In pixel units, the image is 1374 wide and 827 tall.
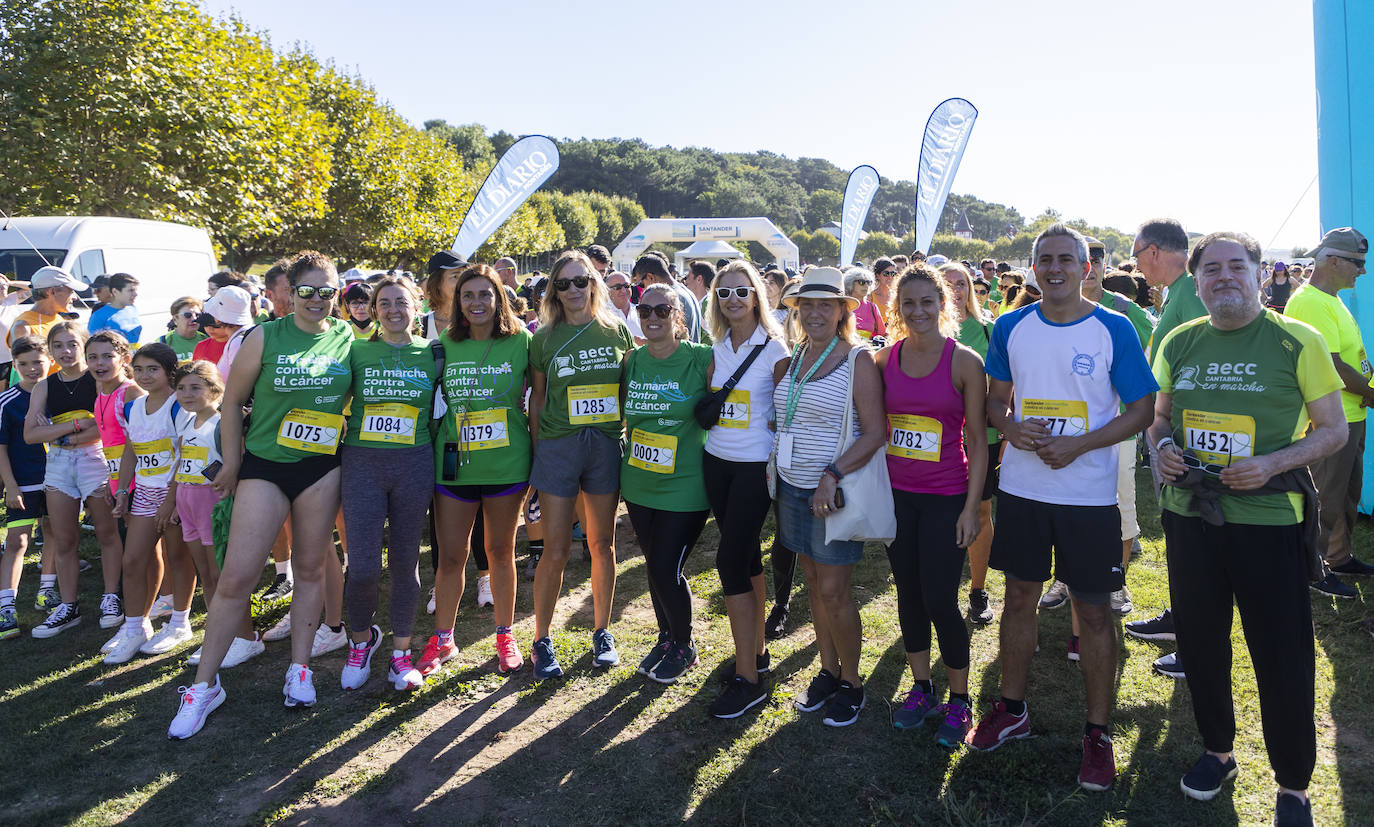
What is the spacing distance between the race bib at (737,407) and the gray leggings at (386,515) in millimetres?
1477

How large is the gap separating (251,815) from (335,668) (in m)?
1.27

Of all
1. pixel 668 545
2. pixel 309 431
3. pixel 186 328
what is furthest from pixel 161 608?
pixel 668 545

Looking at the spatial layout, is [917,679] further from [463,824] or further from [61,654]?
[61,654]

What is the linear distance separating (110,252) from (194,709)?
9.43 m

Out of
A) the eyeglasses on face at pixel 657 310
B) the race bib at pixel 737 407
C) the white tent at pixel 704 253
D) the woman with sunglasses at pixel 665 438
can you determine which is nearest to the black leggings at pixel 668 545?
the woman with sunglasses at pixel 665 438

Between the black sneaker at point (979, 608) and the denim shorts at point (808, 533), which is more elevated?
the denim shorts at point (808, 533)

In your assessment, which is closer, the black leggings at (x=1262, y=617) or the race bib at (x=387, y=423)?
the black leggings at (x=1262, y=617)

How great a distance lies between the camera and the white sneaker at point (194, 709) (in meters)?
3.41

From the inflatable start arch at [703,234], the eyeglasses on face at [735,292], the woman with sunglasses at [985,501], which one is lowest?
the woman with sunglasses at [985,501]

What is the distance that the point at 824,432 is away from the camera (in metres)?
3.19

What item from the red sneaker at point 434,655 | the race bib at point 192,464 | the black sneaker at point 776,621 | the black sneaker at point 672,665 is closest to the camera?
the black sneaker at point 672,665

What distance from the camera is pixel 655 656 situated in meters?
3.96

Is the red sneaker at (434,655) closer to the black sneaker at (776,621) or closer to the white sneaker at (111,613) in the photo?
the black sneaker at (776,621)

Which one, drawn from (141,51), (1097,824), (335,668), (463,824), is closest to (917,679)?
(1097,824)
